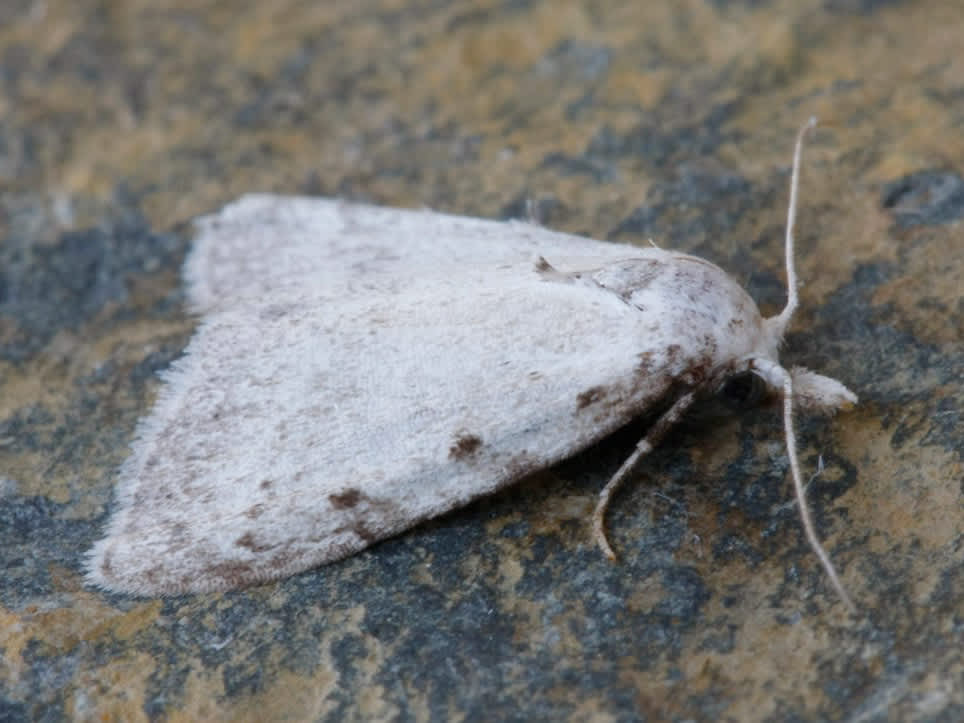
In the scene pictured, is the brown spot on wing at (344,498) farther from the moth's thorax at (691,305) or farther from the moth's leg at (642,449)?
the moth's thorax at (691,305)

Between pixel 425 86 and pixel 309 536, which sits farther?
pixel 425 86

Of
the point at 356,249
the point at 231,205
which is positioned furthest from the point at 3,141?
the point at 356,249

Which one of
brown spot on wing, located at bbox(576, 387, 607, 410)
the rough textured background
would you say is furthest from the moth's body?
the rough textured background

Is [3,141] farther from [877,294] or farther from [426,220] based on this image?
[877,294]

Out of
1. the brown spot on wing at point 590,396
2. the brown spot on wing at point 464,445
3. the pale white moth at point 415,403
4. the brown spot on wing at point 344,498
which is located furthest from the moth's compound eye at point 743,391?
the brown spot on wing at point 344,498

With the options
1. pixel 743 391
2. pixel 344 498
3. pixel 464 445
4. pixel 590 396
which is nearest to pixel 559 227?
pixel 743 391

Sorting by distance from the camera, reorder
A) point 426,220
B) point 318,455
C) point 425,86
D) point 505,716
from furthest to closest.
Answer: point 425,86 < point 426,220 < point 318,455 < point 505,716

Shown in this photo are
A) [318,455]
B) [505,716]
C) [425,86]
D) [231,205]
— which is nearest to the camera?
[505,716]
